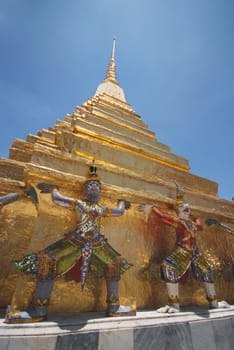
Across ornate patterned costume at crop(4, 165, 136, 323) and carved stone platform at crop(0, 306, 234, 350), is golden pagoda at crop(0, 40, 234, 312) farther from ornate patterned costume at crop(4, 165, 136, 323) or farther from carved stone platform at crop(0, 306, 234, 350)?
carved stone platform at crop(0, 306, 234, 350)

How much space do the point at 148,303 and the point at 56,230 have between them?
2522mm

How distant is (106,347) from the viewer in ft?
9.00

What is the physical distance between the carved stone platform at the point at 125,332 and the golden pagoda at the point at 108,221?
0.62 m

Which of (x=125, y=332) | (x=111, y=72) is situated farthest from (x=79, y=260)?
(x=111, y=72)

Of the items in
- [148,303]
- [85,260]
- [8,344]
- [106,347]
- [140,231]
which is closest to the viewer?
[8,344]

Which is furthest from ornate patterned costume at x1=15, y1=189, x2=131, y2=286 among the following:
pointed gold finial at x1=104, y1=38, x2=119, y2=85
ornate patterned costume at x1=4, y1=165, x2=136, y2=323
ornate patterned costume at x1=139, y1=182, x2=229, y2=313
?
pointed gold finial at x1=104, y1=38, x2=119, y2=85

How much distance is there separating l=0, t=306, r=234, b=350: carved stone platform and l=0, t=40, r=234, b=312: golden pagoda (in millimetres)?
622

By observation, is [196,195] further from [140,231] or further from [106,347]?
[106,347]

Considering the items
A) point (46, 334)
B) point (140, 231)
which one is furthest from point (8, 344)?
point (140, 231)

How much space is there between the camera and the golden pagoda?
381cm

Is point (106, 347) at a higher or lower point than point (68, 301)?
lower

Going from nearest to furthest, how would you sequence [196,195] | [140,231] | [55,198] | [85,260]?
[85,260] < [55,198] < [140,231] < [196,195]

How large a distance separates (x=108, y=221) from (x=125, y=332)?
6.63 ft

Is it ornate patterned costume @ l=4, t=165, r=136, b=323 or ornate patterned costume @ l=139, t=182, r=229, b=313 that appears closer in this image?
ornate patterned costume @ l=4, t=165, r=136, b=323
